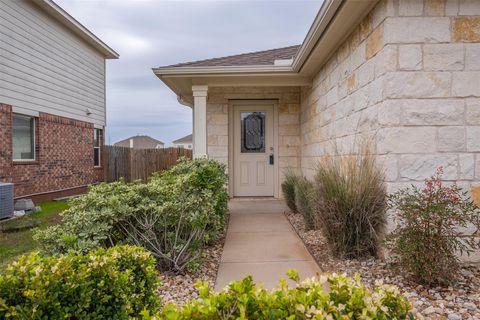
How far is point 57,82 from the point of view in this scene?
1153cm

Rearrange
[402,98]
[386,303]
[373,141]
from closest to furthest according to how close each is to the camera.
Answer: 1. [386,303]
2. [402,98]
3. [373,141]

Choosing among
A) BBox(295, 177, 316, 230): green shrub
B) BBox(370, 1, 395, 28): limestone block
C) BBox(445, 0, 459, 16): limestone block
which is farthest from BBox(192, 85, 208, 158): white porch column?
BBox(445, 0, 459, 16): limestone block

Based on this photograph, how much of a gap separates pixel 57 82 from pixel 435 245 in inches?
459

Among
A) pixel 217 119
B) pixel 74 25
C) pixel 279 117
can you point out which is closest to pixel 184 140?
pixel 74 25

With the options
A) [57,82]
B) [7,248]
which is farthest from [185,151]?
[7,248]

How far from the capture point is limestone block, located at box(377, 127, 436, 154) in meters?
3.75

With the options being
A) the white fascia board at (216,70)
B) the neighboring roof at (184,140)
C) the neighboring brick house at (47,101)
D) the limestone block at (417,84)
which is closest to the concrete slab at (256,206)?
the white fascia board at (216,70)

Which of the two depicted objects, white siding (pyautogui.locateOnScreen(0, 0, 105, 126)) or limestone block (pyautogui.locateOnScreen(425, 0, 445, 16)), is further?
white siding (pyautogui.locateOnScreen(0, 0, 105, 126))

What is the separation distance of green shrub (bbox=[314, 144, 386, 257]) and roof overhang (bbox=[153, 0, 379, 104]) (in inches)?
74.9

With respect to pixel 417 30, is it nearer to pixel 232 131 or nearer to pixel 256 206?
pixel 256 206

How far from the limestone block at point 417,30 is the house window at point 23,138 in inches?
373

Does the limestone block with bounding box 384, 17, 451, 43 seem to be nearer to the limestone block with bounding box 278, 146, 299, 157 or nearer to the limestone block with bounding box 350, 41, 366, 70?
the limestone block with bounding box 350, 41, 366, 70

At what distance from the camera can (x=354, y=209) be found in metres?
3.79

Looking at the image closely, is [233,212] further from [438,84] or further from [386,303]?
[386,303]
